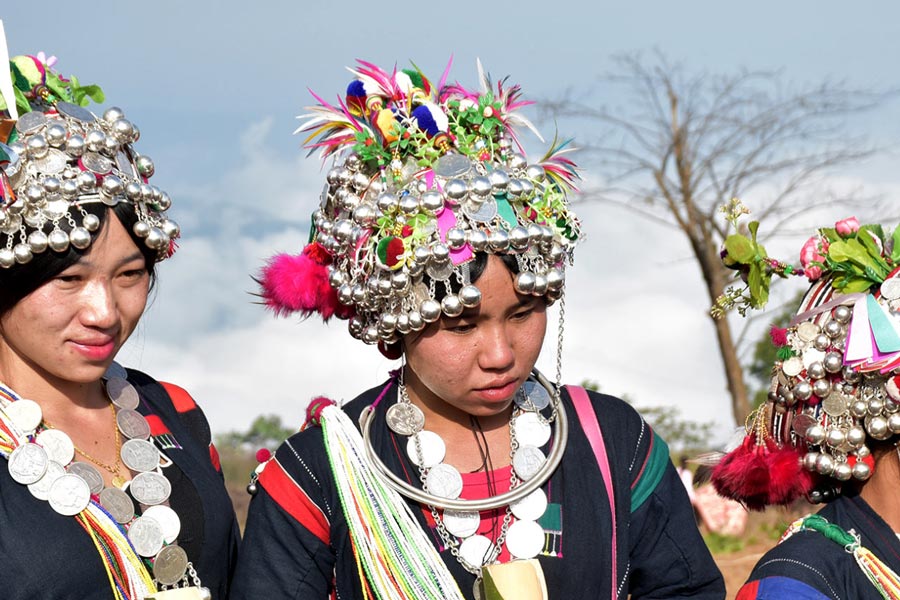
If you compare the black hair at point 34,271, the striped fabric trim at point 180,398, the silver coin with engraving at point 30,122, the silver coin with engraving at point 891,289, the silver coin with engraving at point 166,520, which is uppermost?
the silver coin with engraving at point 30,122

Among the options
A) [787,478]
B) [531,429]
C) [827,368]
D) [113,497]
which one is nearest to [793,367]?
[827,368]

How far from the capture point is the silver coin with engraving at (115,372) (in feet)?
10.8

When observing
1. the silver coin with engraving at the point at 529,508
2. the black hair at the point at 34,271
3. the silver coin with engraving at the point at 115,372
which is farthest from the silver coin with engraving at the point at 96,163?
the silver coin with engraving at the point at 529,508

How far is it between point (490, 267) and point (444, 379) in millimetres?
314

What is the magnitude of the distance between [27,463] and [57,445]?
0.39 ft

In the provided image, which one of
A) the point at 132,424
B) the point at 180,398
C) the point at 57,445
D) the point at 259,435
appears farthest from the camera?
the point at 259,435

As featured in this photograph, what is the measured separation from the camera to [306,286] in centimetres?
312

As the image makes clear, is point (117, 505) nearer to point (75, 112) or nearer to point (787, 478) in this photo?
point (75, 112)

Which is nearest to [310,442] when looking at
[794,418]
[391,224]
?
[391,224]

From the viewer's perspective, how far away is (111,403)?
3.25 metres

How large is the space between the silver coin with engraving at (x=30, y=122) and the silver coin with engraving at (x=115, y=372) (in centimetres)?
79

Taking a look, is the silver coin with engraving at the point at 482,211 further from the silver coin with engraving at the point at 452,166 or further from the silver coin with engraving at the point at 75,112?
the silver coin with engraving at the point at 75,112

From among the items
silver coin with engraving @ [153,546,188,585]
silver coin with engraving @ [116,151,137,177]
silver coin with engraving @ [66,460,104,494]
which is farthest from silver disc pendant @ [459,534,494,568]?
silver coin with engraving @ [116,151,137,177]

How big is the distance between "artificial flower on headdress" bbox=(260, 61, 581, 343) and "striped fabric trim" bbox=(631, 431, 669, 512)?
60cm
